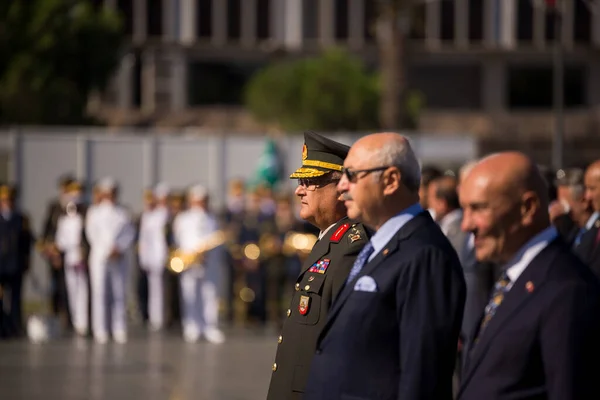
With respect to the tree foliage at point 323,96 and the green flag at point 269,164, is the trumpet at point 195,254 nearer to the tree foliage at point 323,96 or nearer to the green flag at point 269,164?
the green flag at point 269,164

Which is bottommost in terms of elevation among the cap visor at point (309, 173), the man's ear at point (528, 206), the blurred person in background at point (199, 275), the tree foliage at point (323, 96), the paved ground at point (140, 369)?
the paved ground at point (140, 369)

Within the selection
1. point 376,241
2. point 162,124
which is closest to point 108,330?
point 376,241

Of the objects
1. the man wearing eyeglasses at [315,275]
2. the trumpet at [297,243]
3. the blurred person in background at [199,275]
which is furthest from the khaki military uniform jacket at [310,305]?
the trumpet at [297,243]

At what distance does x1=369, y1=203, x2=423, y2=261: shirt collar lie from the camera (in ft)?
16.2

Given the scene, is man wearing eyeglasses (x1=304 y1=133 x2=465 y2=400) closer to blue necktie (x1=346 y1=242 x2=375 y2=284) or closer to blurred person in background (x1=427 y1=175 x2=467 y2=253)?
blue necktie (x1=346 y1=242 x2=375 y2=284)

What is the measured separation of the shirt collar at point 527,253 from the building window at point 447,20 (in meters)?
64.7

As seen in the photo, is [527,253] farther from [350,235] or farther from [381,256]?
[350,235]

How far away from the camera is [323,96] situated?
177 feet

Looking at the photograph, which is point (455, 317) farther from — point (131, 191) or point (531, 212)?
point (131, 191)

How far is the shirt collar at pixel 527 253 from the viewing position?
4.20 m

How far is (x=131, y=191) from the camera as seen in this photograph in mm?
24094

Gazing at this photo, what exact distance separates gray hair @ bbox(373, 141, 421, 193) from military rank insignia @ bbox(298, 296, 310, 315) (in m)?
1.03

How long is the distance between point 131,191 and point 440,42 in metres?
45.5

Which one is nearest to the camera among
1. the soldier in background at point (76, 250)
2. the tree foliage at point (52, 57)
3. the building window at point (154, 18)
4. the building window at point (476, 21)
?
the soldier in background at point (76, 250)
